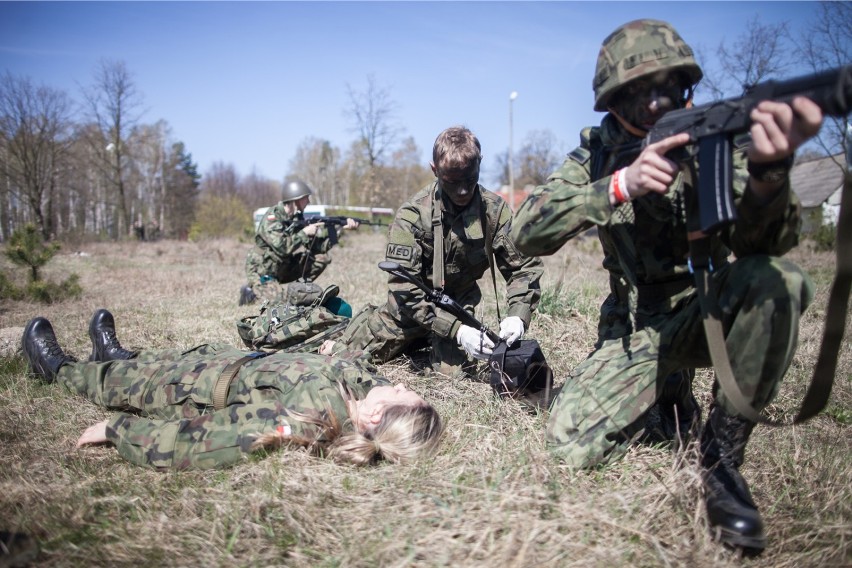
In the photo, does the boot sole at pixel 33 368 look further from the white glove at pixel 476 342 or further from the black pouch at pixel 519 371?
the black pouch at pixel 519 371

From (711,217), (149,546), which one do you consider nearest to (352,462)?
(149,546)

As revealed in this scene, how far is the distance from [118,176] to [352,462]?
30817 mm

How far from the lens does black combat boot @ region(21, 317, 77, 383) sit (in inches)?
144

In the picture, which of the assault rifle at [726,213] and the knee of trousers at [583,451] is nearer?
the assault rifle at [726,213]

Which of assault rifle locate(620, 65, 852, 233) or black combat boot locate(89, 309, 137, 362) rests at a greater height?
assault rifle locate(620, 65, 852, 233)

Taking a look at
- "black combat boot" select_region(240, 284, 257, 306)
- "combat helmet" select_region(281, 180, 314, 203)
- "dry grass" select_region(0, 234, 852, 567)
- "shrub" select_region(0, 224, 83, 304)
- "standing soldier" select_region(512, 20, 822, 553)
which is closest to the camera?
"dry grass" select_region(0, 234, 852, 567)

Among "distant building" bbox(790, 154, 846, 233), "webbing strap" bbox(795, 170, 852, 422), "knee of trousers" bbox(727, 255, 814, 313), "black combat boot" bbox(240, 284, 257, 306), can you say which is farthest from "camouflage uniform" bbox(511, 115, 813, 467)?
"distant building" bbox(790, 154, 846, 233)

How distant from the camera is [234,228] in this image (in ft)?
97.2

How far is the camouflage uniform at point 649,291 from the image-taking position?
7.06 ft

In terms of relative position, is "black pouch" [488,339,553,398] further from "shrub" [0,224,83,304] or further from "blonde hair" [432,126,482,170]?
"shrub" [0,224,83,304]

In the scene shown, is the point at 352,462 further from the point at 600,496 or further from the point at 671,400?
the point at 671,400

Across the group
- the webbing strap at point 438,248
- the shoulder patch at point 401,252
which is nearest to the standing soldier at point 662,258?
the webbing strap at point 438,248

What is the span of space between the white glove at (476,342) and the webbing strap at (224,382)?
1388 millimetres

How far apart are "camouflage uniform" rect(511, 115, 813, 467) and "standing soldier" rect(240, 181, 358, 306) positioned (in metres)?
5.05
